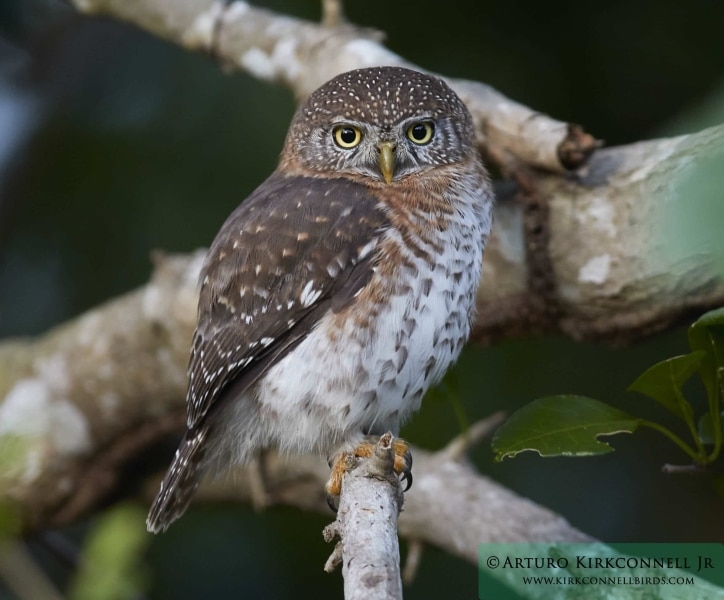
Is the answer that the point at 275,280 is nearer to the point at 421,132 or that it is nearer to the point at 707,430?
the point at 421,132

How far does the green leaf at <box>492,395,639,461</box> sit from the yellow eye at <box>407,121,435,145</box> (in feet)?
3.83

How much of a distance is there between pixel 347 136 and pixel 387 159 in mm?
212

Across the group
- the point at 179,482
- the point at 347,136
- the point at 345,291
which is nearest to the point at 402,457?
the point at 345,291

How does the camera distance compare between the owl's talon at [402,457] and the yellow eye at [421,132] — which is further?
the yellow eye at [421,132]

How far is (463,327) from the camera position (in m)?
2.93

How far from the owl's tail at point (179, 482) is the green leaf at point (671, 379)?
131 cm

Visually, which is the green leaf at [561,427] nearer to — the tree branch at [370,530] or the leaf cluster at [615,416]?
the leaf cluster at [615,416]

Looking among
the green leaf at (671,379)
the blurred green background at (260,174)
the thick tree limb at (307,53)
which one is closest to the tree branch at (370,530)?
the green leaf at (671,379)

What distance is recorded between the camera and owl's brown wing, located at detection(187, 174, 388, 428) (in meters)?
2.82

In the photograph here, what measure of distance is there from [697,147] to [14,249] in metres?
3.73

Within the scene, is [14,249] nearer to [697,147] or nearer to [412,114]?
[412,114]

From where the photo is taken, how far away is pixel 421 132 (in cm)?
323

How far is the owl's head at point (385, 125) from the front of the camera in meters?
3.12

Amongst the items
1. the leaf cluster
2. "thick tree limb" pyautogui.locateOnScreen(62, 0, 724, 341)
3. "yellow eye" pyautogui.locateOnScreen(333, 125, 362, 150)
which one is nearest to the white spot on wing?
"yellow eye" pyautogui.locateOnScreen(333, 125, 362, 150)
